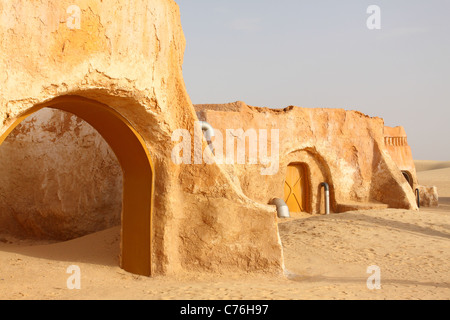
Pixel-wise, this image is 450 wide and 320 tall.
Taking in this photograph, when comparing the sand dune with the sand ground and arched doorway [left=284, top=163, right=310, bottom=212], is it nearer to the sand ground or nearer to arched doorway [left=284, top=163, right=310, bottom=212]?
arched doorway [left=284, top=163, right=310, bottom=212]

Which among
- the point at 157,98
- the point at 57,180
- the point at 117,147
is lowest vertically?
the point at 57,180

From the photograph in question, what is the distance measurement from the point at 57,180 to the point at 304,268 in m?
5.22

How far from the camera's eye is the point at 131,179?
22.8 ft

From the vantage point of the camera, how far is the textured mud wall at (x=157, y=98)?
4.69 m

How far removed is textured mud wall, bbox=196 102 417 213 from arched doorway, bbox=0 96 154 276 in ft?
19.8

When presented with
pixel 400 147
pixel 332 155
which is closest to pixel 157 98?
pixel 332 155

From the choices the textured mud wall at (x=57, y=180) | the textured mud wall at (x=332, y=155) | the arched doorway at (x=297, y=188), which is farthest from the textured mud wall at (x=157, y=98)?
A: the arched doorway at (x=297, y=188)

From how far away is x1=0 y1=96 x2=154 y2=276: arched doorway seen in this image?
6.34 metres

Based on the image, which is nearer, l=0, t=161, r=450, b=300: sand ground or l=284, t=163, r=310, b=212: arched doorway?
l=0, t=161, r=450, b=300: sand ground

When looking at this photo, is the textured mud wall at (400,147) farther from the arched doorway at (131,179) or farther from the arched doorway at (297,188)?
the arched doorway at (131,179)

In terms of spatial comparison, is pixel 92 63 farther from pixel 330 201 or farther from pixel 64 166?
pixel 330 201

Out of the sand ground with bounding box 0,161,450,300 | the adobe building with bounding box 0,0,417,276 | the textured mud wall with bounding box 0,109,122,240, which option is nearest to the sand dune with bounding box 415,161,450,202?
the sand ground with bounding box 0,161,450,300

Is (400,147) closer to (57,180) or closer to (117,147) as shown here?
(57,180)
